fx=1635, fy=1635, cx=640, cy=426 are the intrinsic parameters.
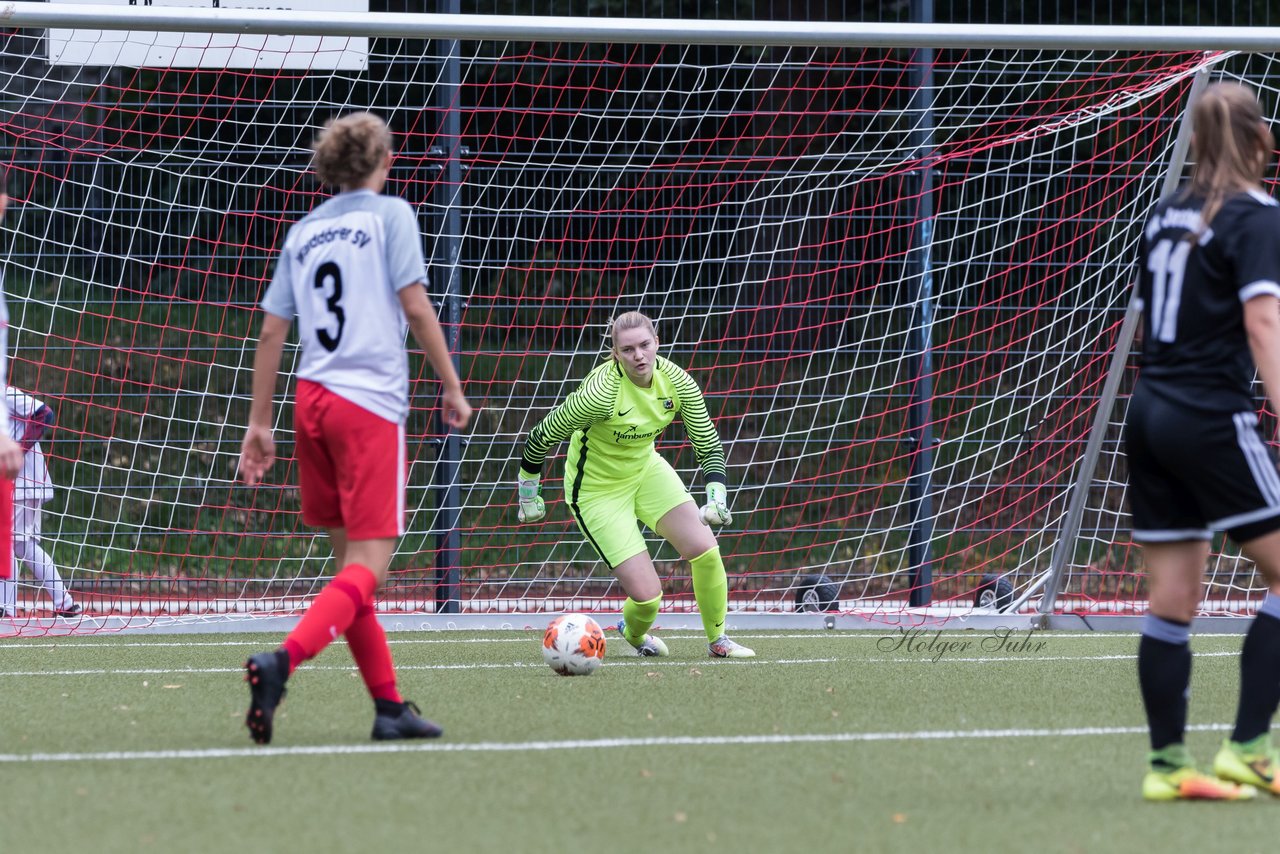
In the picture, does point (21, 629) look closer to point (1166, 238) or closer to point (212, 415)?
point (212, 415)

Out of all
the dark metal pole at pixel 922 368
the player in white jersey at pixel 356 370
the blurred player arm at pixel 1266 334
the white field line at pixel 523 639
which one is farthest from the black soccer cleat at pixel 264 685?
the dark metal pole at pixel 922 368

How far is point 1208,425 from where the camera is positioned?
13.2 feet

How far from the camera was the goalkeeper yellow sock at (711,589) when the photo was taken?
7.72 meters

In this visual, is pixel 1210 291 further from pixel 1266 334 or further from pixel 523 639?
pixel 523 639

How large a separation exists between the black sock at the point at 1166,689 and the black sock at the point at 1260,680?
5.7 inches

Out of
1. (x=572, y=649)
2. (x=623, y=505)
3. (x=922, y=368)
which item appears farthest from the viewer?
(x=922, y=368)

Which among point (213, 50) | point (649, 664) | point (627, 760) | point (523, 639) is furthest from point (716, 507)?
point (213, 50)

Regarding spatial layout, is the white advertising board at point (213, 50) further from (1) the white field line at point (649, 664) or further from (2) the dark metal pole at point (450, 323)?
(1) the white field line at point (649, 664)

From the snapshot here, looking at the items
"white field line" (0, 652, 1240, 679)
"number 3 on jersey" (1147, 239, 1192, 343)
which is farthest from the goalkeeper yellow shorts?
"number 3 on jersey" (1147, 239, 1192, 343)

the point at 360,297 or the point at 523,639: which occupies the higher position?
the point at 360,297

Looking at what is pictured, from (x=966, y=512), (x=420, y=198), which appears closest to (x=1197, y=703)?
(x=966, y=512)

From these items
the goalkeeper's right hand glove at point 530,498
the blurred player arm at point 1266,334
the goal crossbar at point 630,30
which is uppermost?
the goal crossbar at point 630,30

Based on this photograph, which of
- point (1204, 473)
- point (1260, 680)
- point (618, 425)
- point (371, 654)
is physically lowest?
point (371, 654)

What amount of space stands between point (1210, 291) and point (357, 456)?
7.97 feet
